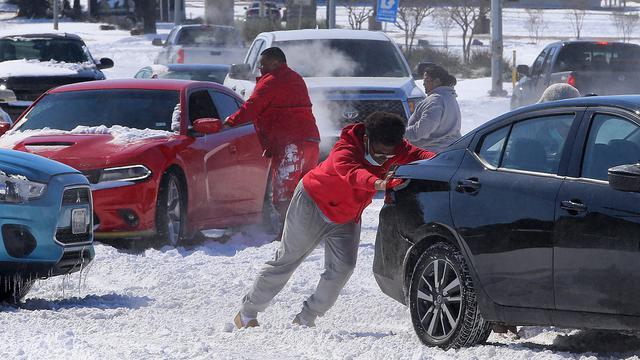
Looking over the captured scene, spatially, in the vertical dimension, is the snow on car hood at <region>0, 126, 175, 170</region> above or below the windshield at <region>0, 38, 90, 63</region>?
below

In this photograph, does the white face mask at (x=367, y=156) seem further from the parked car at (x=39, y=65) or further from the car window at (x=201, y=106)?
the parked car at (x=39, y=65)

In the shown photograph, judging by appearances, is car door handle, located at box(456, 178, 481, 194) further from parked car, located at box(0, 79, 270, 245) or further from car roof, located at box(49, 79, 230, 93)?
car roof, located at box(49, 79, 230, 93)

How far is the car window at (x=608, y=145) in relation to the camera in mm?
6701

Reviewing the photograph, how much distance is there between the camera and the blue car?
8953mm

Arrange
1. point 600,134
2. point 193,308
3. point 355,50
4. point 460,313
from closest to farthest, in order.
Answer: point 600,134 < point 460,313 < point 193,308 < point 355,50

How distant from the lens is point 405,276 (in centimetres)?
779

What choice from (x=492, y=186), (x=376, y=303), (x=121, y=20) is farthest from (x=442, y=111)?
(x=121, y=20)

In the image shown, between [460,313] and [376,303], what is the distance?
89.1 inches

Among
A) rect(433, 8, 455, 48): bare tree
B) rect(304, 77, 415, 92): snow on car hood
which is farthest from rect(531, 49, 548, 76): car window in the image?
rect(433, 8, 455, 48): bare tree

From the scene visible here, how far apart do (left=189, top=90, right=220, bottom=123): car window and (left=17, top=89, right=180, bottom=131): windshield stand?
0.18m

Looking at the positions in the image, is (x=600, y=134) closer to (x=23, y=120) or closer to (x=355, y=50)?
(x=23, y=120)

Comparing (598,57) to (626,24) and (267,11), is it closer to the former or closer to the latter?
(626,24)

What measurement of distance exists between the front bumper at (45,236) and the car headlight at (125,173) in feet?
7.36

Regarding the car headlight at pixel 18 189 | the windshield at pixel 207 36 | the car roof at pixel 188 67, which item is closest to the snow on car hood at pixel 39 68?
the car roof at pixel 188 67
